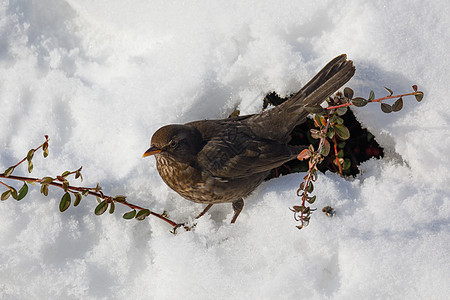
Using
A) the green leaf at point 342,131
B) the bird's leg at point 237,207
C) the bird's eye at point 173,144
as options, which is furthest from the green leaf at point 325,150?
the bird's eye at point 173,144

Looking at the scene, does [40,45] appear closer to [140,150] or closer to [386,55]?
[140,150]

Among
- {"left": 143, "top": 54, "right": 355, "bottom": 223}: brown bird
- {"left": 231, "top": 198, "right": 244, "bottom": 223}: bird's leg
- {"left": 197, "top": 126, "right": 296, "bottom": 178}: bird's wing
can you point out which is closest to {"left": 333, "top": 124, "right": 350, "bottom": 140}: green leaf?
{"left": 143, "top": 54, "right": 355, "bottom": 223}: brown bird

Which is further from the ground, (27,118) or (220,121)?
(27,118)

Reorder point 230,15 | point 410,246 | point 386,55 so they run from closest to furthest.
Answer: point 410,246 → point 386,55 → point 230,15

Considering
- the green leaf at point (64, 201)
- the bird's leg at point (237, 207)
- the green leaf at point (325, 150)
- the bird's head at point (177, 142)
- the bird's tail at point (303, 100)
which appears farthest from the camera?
the bird's leg at point (237, 207)

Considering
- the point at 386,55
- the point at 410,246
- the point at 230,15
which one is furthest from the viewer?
the point at 230,15

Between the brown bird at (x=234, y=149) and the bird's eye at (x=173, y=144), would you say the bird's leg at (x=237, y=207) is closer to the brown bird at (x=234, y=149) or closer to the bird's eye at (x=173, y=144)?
the brown bird at (x=234, y=149)

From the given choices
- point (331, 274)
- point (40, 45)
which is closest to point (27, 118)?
point (40, 45)

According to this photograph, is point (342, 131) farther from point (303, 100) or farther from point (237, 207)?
point (237, 207)
